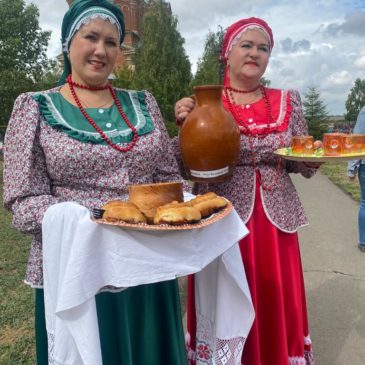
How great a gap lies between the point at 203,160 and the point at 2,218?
6328mm

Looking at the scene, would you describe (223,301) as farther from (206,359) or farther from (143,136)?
(143,136)

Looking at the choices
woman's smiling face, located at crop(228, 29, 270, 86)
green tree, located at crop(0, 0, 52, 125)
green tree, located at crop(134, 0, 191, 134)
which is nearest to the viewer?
woman's smiling face, located at crop(228, 29, 270, 86)

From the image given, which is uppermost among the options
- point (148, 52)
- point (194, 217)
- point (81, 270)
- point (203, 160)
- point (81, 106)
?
point (148, 52)

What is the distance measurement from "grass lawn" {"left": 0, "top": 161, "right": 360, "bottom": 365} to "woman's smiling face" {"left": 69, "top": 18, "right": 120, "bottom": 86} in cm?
203

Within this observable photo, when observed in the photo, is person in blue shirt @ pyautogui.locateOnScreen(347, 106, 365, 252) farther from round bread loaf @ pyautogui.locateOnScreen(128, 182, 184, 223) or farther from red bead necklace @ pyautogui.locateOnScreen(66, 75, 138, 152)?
round bread loaf @ pyautogui.locateOnScreen(128, 182, 184, 223)

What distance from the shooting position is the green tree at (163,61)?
44.7ft

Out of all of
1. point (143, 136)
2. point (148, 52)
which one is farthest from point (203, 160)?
point (148, 52)

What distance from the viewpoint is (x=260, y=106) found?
221 cm

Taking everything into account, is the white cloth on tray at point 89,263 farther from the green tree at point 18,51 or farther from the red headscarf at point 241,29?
the green tree at point 18,51

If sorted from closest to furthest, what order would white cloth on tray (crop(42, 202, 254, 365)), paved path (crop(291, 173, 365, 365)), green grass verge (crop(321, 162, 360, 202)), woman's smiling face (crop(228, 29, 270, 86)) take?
white cloth on tray (crop(42, 202, 254, 365))
woman's smiling face (crop(228, 29, 270, 86))
paved path (crop(291, 173, 365, 365))
green grass verge (crop(321, 162, 360, 202))

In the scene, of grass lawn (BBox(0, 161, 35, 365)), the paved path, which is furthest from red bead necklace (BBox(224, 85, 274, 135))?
grass lawn (BBox(0, 161, 35, 365))

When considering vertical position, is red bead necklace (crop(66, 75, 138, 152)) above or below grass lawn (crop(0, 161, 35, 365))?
above

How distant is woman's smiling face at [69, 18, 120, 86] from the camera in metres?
1.68

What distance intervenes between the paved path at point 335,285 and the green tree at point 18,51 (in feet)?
39.1
